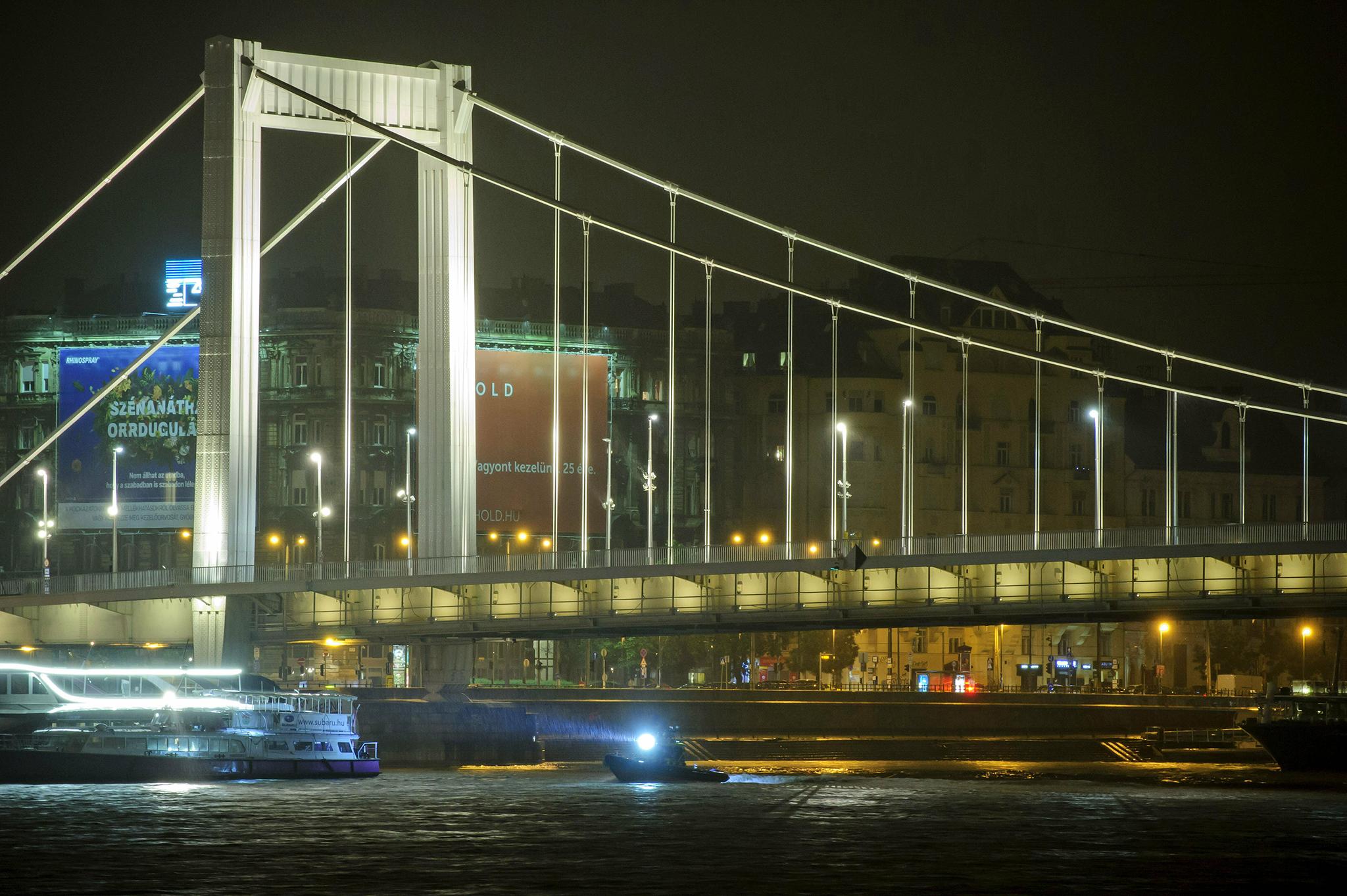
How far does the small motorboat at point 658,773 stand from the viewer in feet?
174

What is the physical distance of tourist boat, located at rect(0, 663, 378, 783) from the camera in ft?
168

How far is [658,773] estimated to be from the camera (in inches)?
2093

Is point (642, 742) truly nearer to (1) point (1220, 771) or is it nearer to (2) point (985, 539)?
(2) point (985, 539)

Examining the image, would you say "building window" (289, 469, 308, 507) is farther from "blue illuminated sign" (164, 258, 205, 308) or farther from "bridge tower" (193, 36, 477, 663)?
"bridge tower" (193, 36, 477, 663)

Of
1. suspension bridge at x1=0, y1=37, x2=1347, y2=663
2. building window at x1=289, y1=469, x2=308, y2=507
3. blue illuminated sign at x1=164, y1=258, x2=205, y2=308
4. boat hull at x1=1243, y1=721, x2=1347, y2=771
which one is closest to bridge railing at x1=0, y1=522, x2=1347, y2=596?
suspension bridge at x1=0, y1=37, x2=1347, y2=663

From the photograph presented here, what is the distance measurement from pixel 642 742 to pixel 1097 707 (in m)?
32.2

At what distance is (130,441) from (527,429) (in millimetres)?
19325

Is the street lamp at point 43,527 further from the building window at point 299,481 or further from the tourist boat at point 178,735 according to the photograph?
the tourist boat at point 178,735

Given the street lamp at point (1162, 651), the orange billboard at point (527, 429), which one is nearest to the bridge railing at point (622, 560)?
the orange billboard at point (527, 429)

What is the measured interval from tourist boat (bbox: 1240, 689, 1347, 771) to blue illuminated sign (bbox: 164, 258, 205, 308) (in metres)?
62.6

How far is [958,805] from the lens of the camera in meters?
47.1

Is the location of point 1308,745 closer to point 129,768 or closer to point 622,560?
point 622,560

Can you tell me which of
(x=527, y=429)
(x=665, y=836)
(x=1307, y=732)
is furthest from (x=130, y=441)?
(x=665, y=836)

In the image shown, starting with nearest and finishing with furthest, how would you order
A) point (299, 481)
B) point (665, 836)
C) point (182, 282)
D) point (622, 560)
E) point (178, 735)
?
point (665, 836) → point (178, 735) → point (622, 560) → point (299, 481) → point (182, 282)
